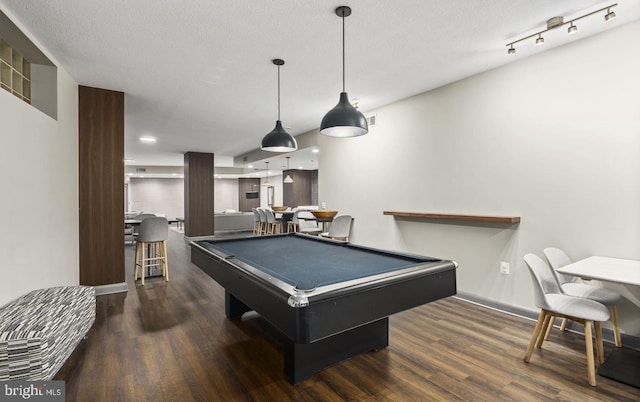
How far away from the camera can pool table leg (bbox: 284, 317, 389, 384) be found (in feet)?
6.99

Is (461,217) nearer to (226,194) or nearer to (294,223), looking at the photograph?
(294,223)

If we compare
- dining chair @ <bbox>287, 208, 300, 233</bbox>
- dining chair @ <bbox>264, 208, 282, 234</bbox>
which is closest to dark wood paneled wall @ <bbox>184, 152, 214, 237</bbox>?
dining chair @ <bbox>264, 208, 282, 234</bbox>

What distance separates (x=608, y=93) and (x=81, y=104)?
5745 millimetres

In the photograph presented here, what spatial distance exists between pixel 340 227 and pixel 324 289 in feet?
11.6

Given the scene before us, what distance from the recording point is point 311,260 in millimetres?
2514

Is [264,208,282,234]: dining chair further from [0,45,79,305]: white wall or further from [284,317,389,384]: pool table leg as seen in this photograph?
[284,317,389,384]: pool table leg

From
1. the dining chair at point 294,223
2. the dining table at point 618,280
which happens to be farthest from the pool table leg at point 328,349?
the dining chair at point 294,223

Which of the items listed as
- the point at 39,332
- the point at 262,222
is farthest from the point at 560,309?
the point at 262,222

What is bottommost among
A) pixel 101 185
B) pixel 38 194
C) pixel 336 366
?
pixel 336 366

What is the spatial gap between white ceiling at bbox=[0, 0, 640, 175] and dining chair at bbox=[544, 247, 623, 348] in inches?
79.0

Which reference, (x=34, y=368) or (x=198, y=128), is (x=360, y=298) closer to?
(x=34, y=368)

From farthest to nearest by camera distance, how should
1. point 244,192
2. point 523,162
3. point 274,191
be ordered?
point 244,192 → point 274,191 → point 523,162

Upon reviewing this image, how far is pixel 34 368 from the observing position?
1.86 metres

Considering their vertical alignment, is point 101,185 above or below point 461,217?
above
